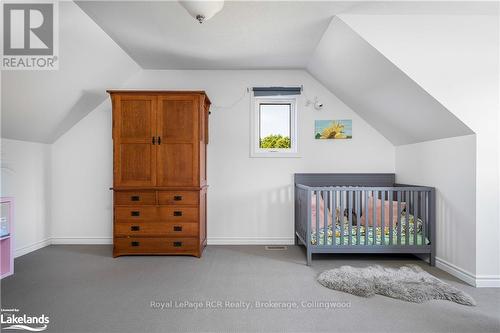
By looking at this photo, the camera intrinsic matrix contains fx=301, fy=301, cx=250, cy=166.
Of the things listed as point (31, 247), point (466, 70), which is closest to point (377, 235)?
point (466, 70)

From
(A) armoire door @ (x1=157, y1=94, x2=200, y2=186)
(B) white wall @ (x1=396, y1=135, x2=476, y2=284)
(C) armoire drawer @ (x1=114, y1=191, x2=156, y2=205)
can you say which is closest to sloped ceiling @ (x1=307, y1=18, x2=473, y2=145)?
(B) white wall @ (x1=396, y1=135, x2=476, y2=284)

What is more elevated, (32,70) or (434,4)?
(434,4)

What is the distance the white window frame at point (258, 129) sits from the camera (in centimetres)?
394

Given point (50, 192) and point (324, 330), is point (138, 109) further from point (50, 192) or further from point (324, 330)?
point (324, 330)

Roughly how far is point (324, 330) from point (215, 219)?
2.29 meters

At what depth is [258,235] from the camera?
3924 mm

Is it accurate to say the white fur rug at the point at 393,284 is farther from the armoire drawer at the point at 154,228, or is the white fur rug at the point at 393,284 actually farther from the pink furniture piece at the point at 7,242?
the pink furniture piece at the point at 7,242

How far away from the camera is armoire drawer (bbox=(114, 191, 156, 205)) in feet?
10.8

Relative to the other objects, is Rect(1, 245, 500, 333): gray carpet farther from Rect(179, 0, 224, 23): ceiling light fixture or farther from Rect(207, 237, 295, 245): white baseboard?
Rect(179, 0, 224, 23): ceiling light fixture

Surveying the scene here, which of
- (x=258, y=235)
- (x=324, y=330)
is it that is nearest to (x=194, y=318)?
(x=324, y=330)

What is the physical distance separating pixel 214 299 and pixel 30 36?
8.32ft

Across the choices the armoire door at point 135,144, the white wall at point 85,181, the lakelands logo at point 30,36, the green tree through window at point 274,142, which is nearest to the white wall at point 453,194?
the green tree through window at point 274,142

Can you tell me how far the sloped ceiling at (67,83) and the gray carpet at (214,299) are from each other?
1468mm

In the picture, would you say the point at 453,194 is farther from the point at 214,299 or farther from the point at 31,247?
the point at 31,247
